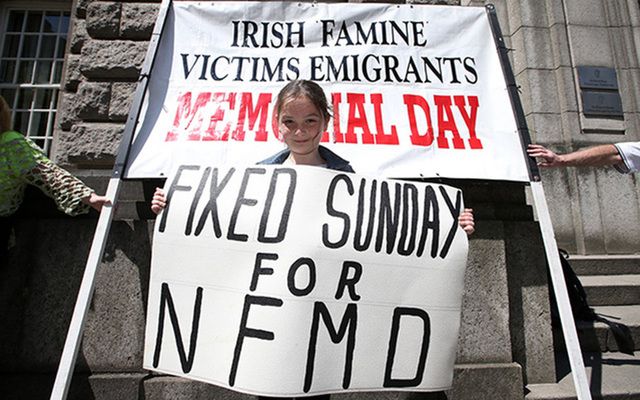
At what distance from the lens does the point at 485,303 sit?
2783mm

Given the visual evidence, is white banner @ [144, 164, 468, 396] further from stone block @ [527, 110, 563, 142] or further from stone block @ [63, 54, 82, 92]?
stone block @ [527, 110, 563, 142]

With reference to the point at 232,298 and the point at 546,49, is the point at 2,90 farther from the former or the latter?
the point at 546,49

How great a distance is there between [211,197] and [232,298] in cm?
45

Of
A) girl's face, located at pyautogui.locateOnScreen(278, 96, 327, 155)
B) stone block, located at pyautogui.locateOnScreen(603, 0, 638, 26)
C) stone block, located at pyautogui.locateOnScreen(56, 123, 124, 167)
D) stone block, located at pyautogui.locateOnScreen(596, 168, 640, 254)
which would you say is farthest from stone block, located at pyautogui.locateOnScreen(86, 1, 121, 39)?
stone block, located at pyautogui.locateOnScreen(603, 0, 638, 26)

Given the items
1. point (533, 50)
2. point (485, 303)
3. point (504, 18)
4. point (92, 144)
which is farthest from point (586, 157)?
point (504, 18)

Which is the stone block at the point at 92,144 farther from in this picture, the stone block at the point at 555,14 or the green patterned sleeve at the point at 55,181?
the stone block at the point at 555,14

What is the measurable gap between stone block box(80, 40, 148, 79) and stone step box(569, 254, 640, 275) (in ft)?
19.7

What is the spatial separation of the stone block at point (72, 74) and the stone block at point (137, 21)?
81 cm

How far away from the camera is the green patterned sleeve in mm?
2225

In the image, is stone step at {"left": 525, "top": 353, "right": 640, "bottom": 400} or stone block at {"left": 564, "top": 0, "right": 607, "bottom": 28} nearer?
stone step at {"left": 525, "top": 353, "right": 640, "bottom": 400}

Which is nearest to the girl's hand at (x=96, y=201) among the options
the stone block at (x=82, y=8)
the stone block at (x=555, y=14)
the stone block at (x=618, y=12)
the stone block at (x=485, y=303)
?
the stone block at (x=485, y=303)

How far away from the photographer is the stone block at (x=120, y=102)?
4699 mm

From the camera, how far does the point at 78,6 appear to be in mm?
5105

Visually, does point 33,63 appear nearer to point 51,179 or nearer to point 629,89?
point 51,179
